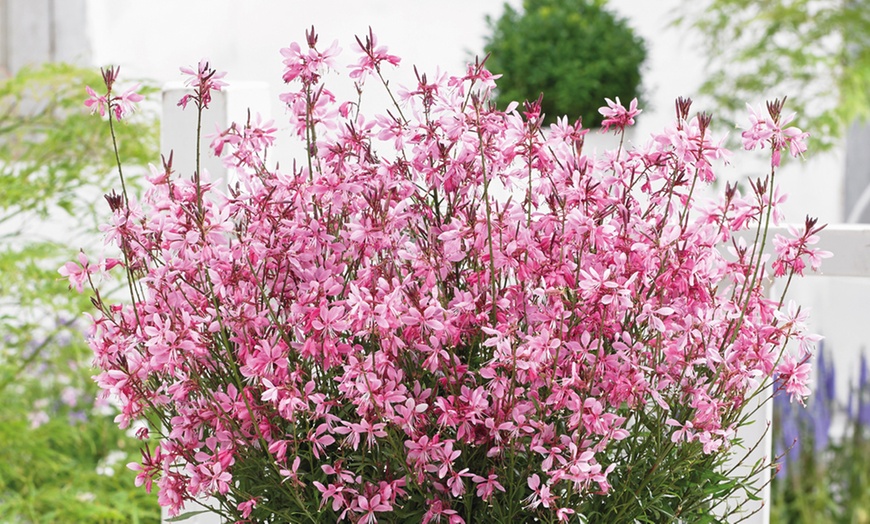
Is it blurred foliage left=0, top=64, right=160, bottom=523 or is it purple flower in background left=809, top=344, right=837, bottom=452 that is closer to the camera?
blurred foliage left=0, top=64, right=160, bottom=523

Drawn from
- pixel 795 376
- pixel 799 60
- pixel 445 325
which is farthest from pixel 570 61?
pixel 445 325

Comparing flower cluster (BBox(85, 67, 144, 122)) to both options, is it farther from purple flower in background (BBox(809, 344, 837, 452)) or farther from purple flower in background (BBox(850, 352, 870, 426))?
purple flower in background (BBox(850, 352, 870, 426))

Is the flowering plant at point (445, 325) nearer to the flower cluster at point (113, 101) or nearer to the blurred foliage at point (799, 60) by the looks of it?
the flower cluster at point (113, 101)

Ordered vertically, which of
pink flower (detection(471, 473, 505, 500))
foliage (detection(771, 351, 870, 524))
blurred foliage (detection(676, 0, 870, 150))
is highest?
blurred foliage (detection(676, 0, 870, 150))

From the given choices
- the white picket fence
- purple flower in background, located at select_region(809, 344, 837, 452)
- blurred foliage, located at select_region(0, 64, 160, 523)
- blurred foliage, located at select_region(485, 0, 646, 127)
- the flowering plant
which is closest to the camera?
the flowering plant

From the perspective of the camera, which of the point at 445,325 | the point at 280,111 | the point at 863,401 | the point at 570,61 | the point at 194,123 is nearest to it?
the point at 445,325

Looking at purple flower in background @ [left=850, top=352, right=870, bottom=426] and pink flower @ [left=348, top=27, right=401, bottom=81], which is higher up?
purple flower in background @ [left=850, top=352, right=870, bottom=426]

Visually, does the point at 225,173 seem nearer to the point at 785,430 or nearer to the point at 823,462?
the point at 785,430

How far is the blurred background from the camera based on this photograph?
1.85m

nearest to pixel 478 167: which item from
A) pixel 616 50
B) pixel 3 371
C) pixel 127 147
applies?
pixel 127 147

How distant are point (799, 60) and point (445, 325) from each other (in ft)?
12.9

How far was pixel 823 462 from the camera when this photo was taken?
240 cm

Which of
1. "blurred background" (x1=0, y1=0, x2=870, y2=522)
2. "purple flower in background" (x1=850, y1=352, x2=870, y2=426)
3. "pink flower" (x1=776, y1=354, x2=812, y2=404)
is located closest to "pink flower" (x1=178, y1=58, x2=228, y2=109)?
"blurred background" (x1=0, y1=0, x2=870, y2=522)

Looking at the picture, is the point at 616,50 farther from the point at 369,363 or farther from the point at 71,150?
the point at 369,363
